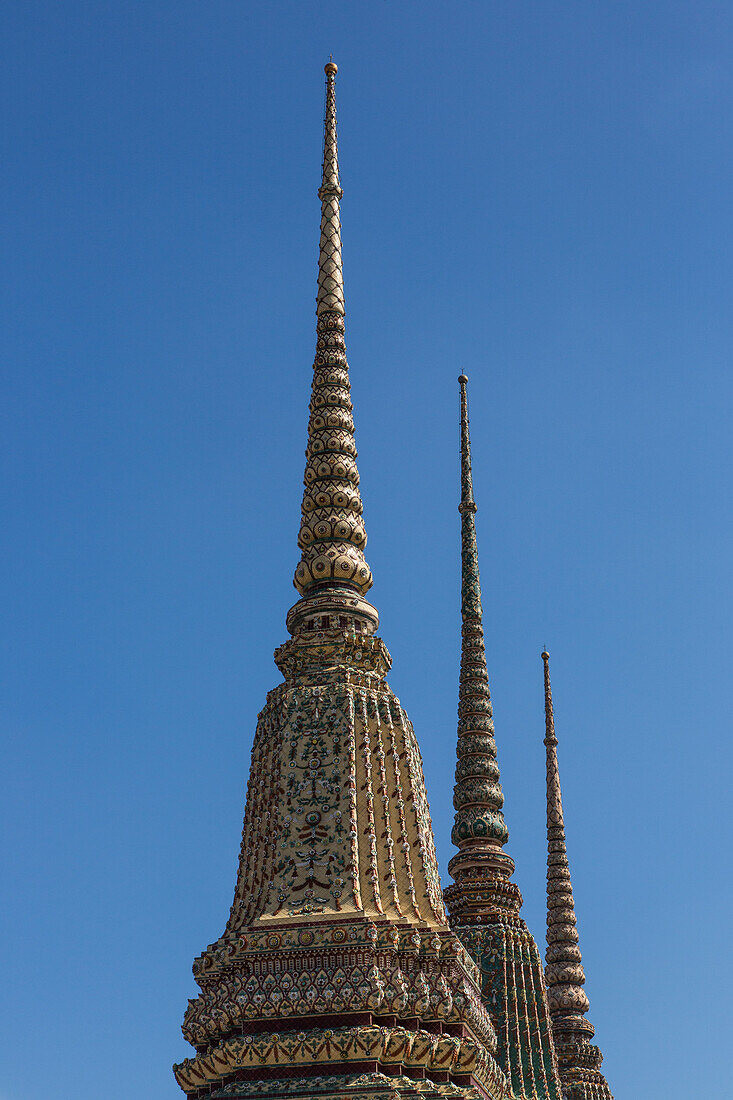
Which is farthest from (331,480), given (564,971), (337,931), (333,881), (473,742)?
(564,971)

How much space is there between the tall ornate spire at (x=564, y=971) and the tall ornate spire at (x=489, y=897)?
10908 mm

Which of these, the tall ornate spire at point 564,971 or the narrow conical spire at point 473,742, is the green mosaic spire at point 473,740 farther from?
the tall ornate spire at point 564,971

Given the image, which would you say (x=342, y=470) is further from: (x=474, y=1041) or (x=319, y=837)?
(x=474, y=1041)

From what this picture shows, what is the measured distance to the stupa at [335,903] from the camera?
1717 cm

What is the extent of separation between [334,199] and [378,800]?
34.0 ft

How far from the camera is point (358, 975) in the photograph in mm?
17359

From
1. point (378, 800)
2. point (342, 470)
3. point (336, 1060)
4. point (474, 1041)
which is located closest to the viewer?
point (336, 1060)

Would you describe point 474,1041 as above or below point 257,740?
below

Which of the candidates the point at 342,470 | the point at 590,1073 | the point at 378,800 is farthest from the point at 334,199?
the point at 590,1073

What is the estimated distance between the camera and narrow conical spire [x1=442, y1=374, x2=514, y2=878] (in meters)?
29.0

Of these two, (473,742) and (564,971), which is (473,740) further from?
(564,971)

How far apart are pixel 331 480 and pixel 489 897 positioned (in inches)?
402

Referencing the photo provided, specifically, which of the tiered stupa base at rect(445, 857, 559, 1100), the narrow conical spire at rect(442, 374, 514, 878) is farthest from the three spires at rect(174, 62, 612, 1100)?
the narrow conical spire at rect(442, 374, 514, 878)

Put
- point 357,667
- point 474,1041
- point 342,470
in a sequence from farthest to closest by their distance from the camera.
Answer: point 342,470 < point 357,667 < point 474,1041
